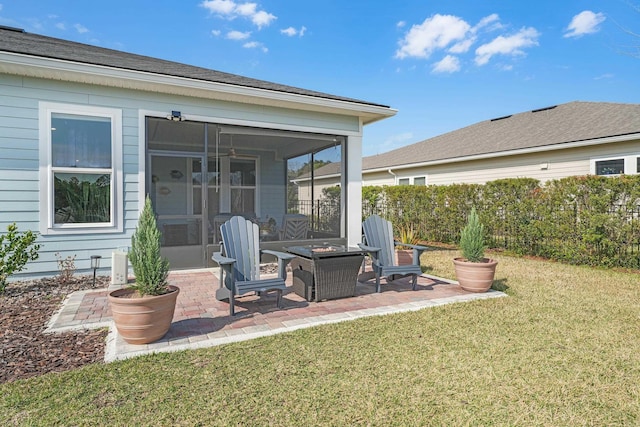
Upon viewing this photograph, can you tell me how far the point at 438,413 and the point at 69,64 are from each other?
599 centimetres

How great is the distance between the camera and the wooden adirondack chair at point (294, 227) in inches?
307

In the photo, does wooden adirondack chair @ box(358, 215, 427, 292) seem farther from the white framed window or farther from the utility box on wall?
the white framed window

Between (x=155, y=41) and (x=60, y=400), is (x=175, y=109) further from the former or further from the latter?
(x=155, y=41)

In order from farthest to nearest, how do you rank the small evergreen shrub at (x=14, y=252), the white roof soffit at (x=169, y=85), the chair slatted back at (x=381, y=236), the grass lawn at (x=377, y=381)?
the chair slatted back at (x=381, y=236), the white roof soffit at (x=169, y=85), the small evergreen shrub at (x=14, y=252), the grass lawn at (x=377, y=381)

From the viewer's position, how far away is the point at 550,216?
7500 mm

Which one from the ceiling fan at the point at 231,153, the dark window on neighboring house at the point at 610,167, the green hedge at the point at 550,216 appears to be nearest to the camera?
the green hedge at the point at 550,216

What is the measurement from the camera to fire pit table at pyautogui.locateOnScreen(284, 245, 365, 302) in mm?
4395

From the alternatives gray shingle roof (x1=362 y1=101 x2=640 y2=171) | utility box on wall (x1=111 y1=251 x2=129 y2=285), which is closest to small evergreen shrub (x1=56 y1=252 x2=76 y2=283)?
utility box on wall (x1=111 y1=251 x2=129 y2=285)

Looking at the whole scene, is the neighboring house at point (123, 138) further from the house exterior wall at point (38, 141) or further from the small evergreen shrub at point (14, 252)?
the small evergreen shrub at point (14, 252)

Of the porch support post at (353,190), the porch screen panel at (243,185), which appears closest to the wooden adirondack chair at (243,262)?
the porch support post at (353,190)

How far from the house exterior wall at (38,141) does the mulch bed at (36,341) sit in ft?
3.34

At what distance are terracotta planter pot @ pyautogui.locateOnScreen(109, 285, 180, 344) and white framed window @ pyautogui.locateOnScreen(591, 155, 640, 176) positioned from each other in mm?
10491

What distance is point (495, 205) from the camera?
8680 millimetres

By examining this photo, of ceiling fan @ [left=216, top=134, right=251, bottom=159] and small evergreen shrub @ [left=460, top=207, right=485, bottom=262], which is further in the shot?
ceiling fan @ [left=216, top=134, right=251, bottom=159]
